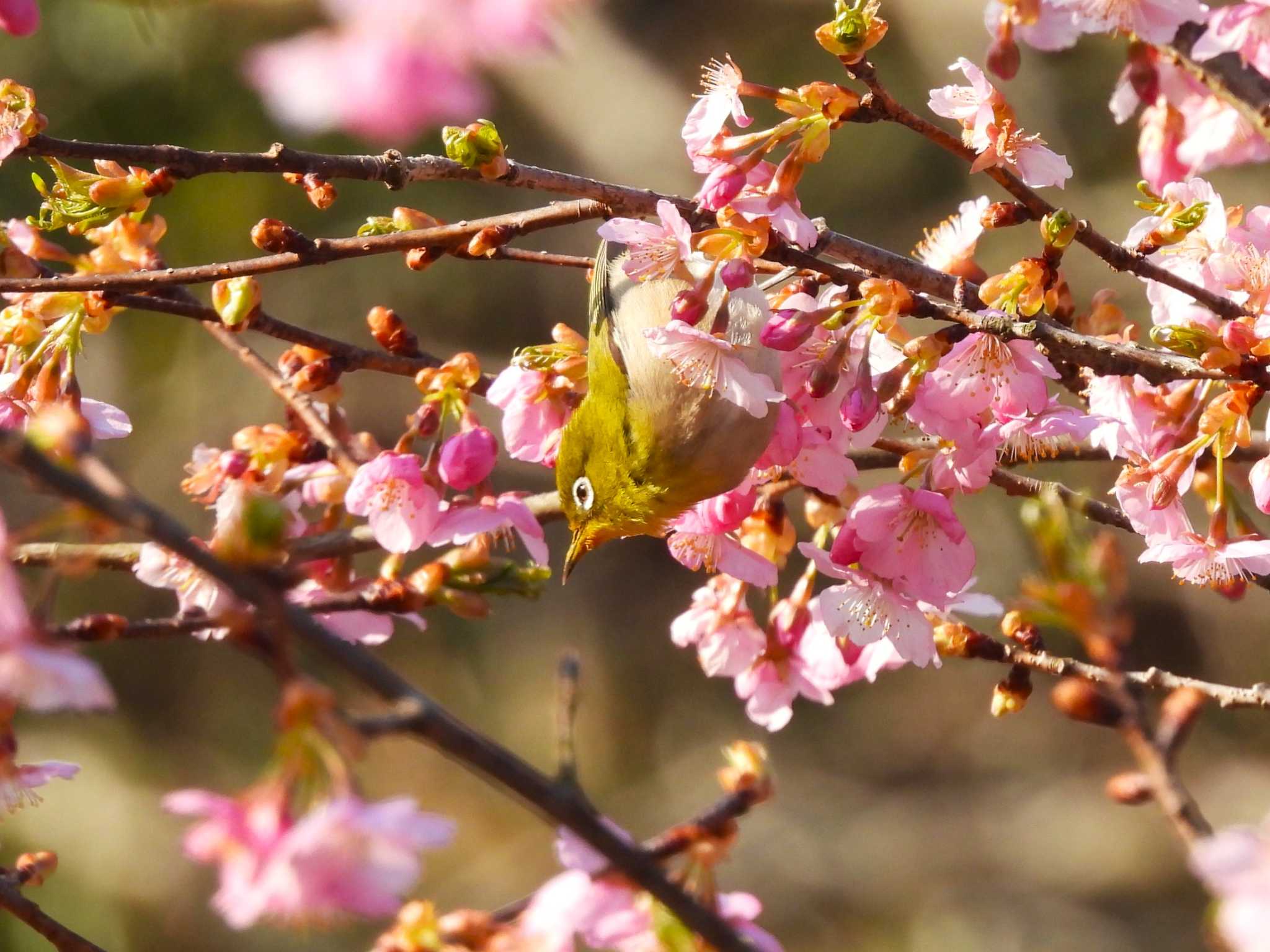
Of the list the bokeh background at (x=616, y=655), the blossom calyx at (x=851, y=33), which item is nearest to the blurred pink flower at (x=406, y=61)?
the blossom calyx at (x=851, y=33)

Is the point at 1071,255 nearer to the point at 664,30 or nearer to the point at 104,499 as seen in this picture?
the point at 664,30

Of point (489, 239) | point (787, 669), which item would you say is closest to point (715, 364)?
point (489, 239)

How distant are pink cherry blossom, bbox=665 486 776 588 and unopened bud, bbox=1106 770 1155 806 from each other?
0.47 m

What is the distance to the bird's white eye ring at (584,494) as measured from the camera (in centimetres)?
190

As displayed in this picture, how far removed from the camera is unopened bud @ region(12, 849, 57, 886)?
4.90 ft

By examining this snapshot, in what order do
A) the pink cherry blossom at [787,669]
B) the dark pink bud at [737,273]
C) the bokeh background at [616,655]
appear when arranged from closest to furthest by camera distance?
the dark pink bud at [737,273], the pink cherry blossom at [787,669], the bokeh background at [616,655]

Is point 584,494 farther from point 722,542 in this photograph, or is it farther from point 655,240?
point 655,240

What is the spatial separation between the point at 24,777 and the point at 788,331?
37.4 inches

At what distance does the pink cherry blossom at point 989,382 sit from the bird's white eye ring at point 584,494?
628 millimetres

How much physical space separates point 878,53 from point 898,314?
6.34 meters

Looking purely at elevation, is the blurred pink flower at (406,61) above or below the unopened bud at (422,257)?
below

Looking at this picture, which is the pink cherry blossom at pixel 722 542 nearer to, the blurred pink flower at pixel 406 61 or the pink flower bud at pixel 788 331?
the pink flower bud at pixel 788 331

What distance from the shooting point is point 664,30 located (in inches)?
303

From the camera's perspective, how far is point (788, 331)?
1335 millimetres
